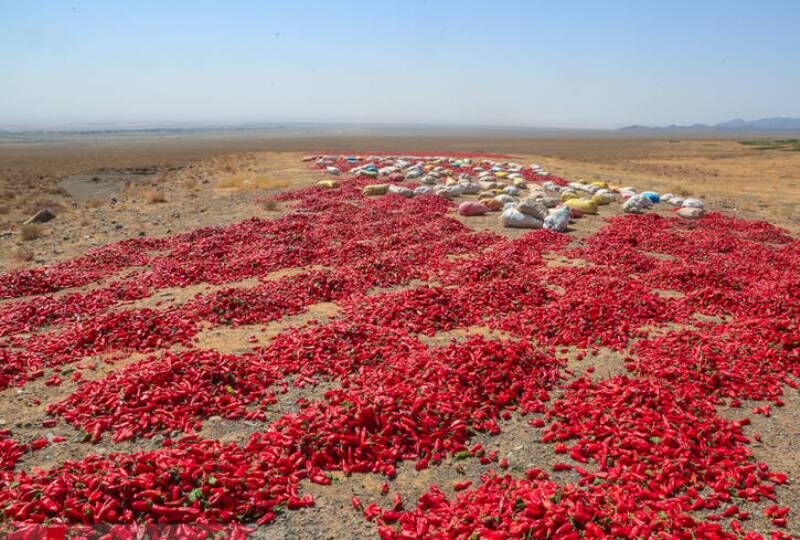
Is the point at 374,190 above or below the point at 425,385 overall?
above

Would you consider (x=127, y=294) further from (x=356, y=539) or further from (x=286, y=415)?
(x=356, y=539)

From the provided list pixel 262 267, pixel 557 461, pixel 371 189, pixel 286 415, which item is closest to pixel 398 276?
pixel 262 267

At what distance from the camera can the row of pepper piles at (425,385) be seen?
5668 millimetres

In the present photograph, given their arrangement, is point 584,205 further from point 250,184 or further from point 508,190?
point 250,184

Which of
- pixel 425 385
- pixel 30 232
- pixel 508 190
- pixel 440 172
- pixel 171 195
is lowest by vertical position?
pixel 425 385

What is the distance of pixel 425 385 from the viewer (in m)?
8.07

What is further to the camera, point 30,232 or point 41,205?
point 41,205

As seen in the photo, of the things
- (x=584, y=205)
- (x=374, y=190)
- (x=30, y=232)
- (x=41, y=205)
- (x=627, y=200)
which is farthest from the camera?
(x=41, y=205)

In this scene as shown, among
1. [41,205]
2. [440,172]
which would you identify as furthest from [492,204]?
[41,205]

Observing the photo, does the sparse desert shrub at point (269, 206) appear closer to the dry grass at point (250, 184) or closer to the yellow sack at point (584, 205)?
the dry grass at point (250, 184)

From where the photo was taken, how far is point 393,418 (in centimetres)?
725

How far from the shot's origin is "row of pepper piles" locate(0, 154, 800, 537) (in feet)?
18.6

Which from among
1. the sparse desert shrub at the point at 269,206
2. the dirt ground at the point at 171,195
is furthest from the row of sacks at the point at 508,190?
the sparse desert shrub at the point at 269,206

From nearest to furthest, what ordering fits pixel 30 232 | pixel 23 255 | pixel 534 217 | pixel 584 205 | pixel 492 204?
pixel 23 255, pixel 30 232, pixel 534 217, pixel 584 205, pixel 492 204
